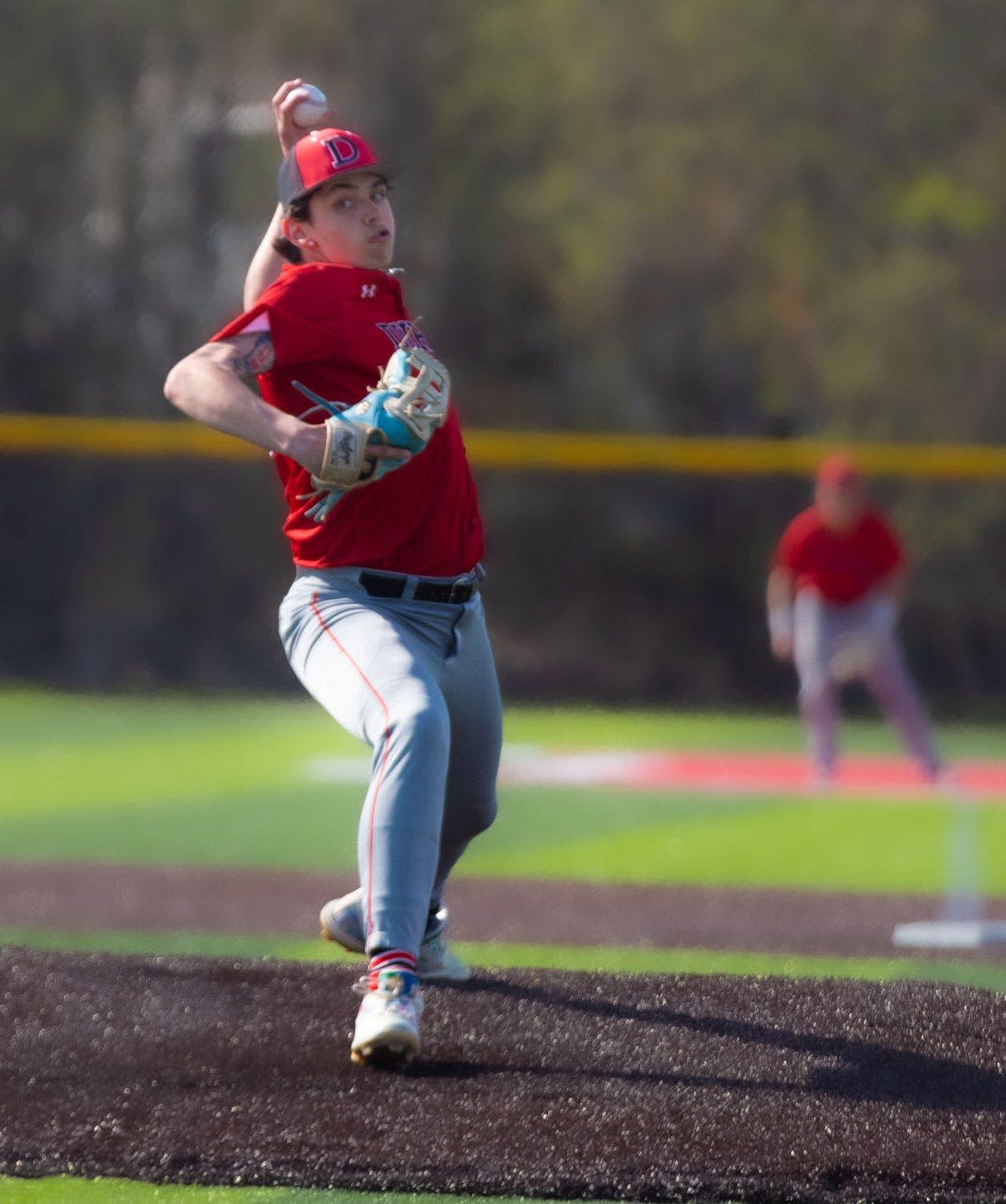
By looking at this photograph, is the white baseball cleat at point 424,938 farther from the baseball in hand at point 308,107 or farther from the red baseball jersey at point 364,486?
the baseball in hand at point 308,107

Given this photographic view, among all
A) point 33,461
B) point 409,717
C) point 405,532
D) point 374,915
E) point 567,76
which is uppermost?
point 567,76

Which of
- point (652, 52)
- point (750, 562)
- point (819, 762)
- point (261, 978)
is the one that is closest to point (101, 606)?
point (750, 562)

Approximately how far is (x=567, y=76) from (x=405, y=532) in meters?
20.1

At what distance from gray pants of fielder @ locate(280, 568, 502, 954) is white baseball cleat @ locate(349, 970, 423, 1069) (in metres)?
0.07

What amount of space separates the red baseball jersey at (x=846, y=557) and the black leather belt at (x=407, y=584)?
864 centimetres

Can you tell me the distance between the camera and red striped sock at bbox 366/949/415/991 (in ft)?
11.2

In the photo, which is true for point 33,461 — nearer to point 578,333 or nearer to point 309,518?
point 578,333

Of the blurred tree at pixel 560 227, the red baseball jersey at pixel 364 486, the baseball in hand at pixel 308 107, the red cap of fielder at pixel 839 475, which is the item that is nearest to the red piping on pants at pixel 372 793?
the red baseball jersey at pixel 364 486

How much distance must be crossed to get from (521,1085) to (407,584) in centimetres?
98

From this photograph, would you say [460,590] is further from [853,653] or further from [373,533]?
[853,653]

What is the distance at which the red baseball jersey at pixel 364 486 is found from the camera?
3734 mm

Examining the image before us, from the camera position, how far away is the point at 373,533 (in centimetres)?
379

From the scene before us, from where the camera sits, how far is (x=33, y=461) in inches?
730

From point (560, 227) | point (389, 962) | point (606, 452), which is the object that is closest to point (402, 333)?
point (389, 962)
